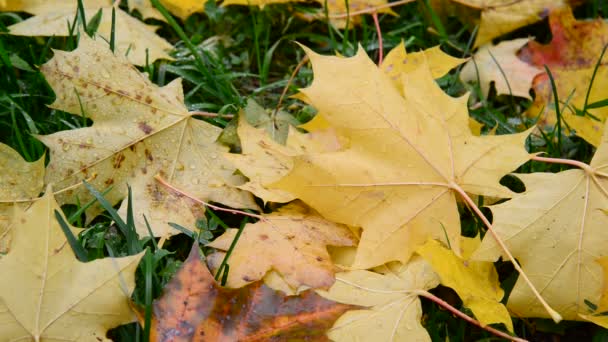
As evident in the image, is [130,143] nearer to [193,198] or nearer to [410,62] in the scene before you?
[193,198]

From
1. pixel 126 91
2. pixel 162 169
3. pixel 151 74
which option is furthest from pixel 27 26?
pixel 162 169

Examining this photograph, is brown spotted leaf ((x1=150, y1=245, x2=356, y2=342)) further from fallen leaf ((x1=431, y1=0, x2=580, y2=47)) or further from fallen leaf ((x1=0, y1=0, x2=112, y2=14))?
fallen leaf ((x1=431, y1=0, x2=580, y2=47))

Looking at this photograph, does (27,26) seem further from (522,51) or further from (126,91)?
(522,51)

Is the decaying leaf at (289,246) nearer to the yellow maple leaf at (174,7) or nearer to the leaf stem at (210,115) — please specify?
the leaf stem at (210,115)

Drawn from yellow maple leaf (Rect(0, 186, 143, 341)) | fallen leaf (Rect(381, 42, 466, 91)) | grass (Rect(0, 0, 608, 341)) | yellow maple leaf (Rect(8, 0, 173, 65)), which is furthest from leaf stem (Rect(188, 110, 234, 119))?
yellow maple leaf (Rect(0, 186, 143, 341))

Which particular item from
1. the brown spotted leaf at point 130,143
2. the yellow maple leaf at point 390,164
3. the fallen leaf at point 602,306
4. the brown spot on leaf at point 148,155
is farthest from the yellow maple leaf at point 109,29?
the fallen leaf at point 602,306

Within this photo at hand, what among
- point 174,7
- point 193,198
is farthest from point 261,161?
point 174,7
